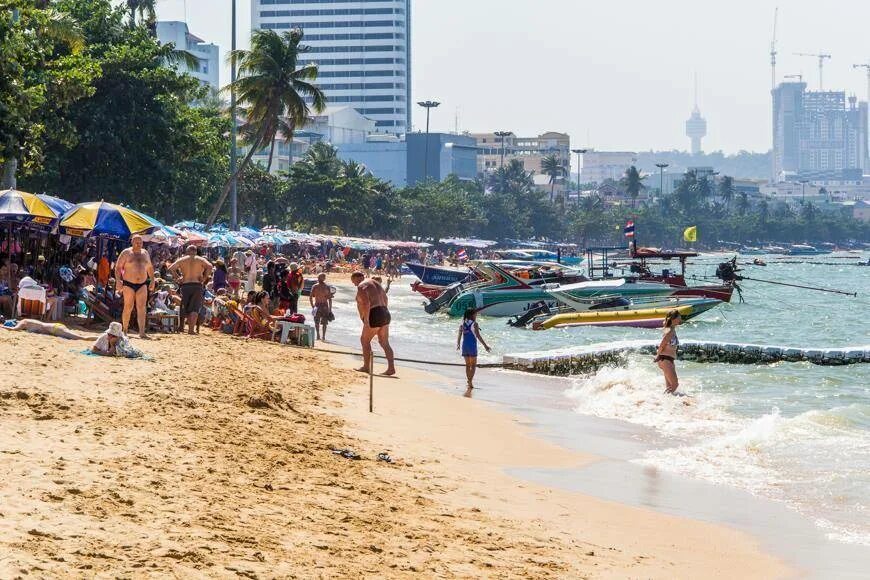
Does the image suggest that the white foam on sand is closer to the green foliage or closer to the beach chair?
the beach chair

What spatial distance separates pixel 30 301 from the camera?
62.1 ft

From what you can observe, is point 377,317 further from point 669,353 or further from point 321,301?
point 321,301

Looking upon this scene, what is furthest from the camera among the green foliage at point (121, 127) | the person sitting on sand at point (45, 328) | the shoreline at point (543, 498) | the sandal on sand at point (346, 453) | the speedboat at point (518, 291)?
the speedboat at point (518, 291)

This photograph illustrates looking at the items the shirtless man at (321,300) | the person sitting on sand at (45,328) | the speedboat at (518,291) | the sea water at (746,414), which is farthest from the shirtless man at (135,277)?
the speedboat at (518,291)

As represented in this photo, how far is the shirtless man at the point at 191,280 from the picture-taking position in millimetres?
19656

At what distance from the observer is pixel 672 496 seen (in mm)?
11086

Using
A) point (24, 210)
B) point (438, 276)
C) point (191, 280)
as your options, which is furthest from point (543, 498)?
point (438, 276)

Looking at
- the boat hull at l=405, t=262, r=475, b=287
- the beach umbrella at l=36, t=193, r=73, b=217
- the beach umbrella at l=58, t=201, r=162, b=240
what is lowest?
the boat hull at l=405, t=262, r=475, b=287

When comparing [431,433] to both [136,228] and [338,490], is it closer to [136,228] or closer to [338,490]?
[338,490]

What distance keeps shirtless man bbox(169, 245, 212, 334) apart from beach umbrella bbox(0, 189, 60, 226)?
2.11 meters

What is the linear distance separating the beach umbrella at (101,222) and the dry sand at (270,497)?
19.7 feet

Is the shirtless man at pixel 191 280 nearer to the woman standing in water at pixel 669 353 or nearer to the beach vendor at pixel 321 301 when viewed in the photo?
the beach vendor at pixel 321 301

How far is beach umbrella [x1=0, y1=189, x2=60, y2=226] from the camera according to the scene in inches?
766

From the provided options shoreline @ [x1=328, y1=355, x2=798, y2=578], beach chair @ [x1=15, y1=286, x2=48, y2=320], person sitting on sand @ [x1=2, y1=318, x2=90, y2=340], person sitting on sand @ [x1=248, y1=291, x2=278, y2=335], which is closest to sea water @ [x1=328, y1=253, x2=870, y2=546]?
shoreline @ [x1=328, y1=355, x2=798, y2=578]
